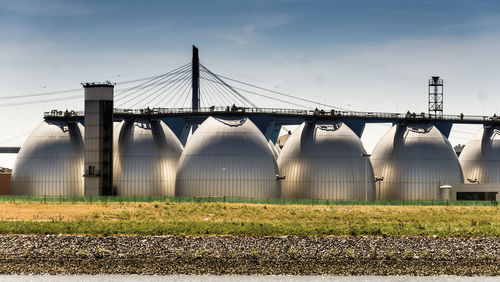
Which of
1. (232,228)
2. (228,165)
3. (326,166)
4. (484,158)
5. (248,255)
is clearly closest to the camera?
(248,255)

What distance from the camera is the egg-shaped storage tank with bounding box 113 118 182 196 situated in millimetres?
121250

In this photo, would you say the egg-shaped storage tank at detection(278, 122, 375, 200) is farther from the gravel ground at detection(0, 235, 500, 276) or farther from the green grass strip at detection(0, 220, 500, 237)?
the gravel ground at detection(0, 235, 500, 276)

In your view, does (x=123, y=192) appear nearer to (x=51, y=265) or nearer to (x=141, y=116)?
(x=141, y=116)

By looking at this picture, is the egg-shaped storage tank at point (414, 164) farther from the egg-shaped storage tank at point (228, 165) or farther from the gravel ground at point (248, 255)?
the gravel ground at point (248, 255)

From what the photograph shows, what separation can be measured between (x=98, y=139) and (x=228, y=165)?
17.8m

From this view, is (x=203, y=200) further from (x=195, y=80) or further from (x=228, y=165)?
(x=195, y=80)

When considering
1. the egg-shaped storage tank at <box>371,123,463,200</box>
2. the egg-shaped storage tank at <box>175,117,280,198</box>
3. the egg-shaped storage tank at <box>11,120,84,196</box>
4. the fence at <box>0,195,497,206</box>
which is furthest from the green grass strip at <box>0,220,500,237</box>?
the egg-shaped storage tank at <box>371,123,463,200</box>

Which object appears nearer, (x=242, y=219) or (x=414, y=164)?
(x=242, y=219)

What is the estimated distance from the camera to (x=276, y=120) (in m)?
136

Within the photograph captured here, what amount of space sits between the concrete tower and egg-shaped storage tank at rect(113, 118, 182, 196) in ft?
10.7

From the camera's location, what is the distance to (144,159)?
4808 inches

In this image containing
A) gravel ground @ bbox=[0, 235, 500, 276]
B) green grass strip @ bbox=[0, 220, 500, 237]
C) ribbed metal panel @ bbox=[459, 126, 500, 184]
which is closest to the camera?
gravel ground @ bbox=[0, 235, 500, 276]

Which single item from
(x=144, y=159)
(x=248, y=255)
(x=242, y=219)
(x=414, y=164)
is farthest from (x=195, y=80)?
(x=248, y=255)

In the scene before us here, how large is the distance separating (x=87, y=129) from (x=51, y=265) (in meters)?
55.5
